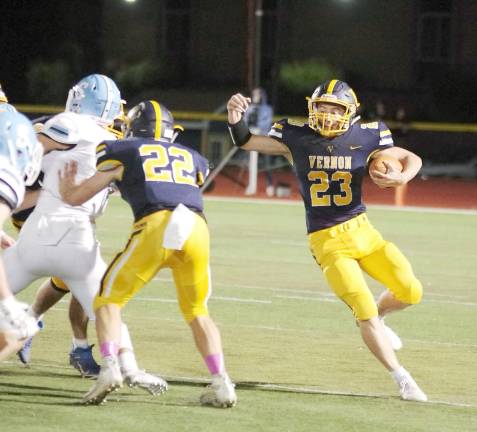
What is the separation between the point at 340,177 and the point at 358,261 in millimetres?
510

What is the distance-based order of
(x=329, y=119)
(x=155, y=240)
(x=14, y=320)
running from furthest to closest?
(x=329, y=119) → (x=155, y=240) → (x=14, y=320)

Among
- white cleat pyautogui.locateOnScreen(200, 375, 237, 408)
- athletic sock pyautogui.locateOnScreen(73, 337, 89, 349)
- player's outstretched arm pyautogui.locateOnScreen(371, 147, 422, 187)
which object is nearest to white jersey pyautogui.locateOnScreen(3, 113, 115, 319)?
athletic sock pyautogui.locateOnScreen(73, 337, 89, 349)

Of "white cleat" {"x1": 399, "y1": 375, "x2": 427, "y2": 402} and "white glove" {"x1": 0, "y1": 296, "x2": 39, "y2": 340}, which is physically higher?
"white glove" {"x1": 0, "y1": 296, "x2": 39, "y2": 340}

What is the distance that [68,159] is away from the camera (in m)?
6.84

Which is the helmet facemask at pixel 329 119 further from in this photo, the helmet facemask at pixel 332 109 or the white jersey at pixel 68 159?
the white jersey at pixel 68 159

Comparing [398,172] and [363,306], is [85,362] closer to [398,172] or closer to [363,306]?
[363,306]

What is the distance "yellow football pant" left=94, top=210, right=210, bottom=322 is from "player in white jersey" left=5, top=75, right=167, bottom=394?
0.28 m

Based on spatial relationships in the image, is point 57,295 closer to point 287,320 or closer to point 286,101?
point 287,320

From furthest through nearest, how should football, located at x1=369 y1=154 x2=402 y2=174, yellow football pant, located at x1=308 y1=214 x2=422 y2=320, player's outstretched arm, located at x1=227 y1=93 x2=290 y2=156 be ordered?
player's outstretched arm, located at x1=227 y1=93 x2=290 y2=156 → football, located at x1=369 y1=154 x2=402 y2=174 → yellow football pant, located at x1=308 y1=214 x2=422 y2=320

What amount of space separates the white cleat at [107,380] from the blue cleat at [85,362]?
88 centimetres

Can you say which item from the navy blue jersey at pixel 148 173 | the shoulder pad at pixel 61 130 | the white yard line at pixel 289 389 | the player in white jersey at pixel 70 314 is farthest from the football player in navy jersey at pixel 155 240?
the player in white jersey at pixel 70 314

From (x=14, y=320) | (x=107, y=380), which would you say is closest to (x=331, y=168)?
(x=107, y=380)

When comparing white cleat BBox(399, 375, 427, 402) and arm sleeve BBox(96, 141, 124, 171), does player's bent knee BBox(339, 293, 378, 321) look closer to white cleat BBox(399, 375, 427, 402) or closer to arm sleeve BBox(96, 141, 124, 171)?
white cleat BBox(399, 375, 427, 402)

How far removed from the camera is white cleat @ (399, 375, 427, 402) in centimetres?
675
